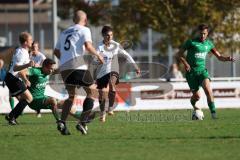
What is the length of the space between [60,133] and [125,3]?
82.1 feet

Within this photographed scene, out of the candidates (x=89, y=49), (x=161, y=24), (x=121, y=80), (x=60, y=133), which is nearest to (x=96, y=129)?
(x=60, y=133)

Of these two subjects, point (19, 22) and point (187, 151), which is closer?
point (187, 151)

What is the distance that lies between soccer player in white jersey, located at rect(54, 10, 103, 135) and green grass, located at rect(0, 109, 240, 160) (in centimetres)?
40

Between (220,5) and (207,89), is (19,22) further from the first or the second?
(207,89)

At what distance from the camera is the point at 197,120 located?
18719mm

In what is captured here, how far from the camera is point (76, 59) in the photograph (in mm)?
14609

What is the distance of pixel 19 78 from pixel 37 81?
0.60 m

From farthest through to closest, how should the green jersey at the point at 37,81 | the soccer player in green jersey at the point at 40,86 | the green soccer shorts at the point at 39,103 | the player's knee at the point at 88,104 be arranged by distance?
1. the green jersey at the point at 37,81
2. the green soccer shorts at the point at 39,103
3. the soccer player in green jersey at the point at 40,86
4. the player's knee at the point at 88,104

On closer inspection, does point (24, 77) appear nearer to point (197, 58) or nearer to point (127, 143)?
point (197, 58)

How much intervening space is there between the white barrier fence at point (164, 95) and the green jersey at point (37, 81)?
8.24 metres

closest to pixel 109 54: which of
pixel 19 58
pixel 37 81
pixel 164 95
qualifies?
pixel 37 81

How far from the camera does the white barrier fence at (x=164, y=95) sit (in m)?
27.7

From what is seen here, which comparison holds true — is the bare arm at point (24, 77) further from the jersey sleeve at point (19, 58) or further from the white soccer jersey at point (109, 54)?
the white soccer jersey at point (109, 54)

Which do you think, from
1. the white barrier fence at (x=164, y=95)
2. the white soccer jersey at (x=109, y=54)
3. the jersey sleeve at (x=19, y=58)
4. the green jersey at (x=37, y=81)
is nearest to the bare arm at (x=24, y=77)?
the green jersey at (x=37, y=81)
